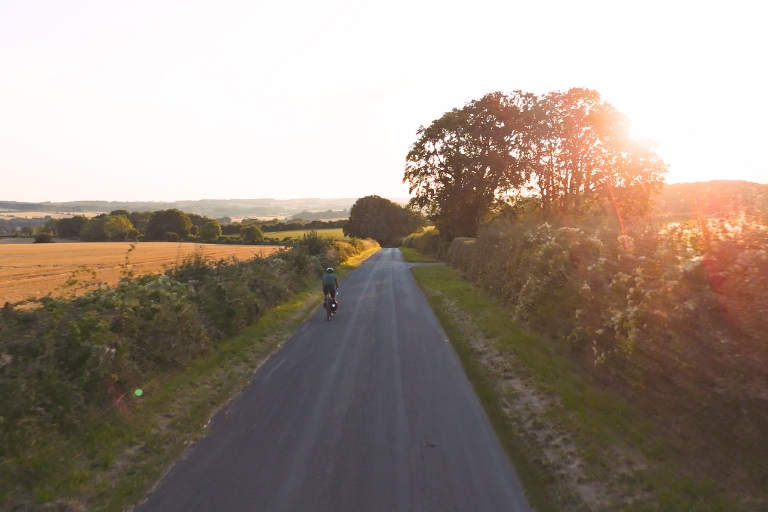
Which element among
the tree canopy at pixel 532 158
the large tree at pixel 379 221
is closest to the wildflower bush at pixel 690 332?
the tree canopy at pixel 532 158

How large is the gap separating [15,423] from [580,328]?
28.7 ft

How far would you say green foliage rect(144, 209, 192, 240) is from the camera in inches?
4053

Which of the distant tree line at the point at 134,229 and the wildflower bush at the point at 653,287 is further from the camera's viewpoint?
the distant tree line at the point at 134,229

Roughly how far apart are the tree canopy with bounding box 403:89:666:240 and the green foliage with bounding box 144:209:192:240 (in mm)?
70846

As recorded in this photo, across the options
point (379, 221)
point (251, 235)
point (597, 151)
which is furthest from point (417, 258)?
point (379, 221)

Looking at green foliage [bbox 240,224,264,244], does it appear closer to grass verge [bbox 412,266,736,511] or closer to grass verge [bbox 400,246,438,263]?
grass verge [bbox 400,246,438,263]

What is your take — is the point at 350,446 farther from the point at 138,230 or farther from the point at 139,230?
the point at 139,230

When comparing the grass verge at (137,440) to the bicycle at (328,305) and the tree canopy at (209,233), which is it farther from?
the tree canopy at (209,233)

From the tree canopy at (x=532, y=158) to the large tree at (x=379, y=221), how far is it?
200 ft

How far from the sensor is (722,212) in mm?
7219

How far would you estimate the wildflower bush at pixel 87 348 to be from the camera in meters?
6.46

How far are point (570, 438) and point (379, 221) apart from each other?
10628 centimetres

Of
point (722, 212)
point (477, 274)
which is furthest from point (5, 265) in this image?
point (722, 212)

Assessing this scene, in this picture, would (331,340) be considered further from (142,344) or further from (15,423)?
(15,423)
